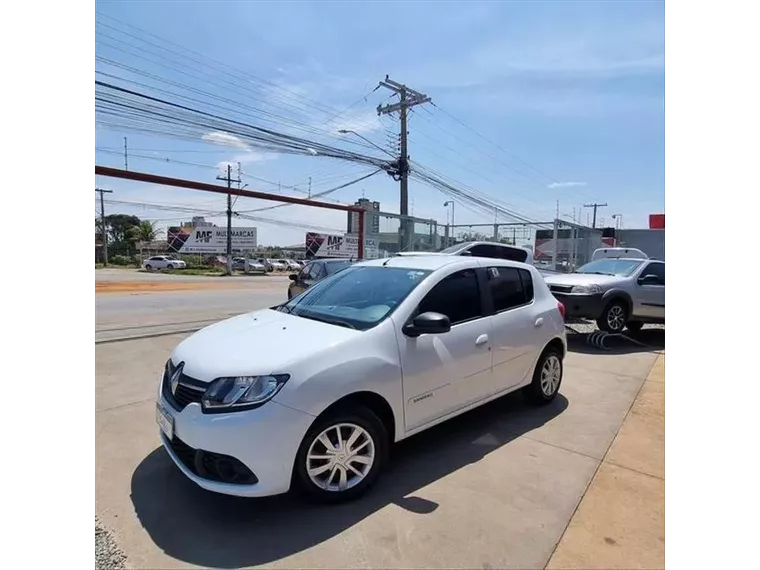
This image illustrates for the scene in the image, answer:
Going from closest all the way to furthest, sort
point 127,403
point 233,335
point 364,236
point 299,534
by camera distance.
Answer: point 299,534, point 233,335, point 127,403, point 364,236

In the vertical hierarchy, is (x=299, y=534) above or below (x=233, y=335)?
below

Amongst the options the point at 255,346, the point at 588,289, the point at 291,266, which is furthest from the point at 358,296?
the point at 291,266

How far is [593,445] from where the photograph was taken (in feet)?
12.8

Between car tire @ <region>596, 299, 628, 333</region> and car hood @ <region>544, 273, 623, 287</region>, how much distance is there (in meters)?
0.41

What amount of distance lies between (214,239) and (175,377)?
46482mm

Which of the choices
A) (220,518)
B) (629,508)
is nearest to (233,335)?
(220,518)

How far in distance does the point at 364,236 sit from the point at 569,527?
11411mm

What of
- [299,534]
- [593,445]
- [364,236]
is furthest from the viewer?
[364,236]

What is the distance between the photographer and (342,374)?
9.19 ft

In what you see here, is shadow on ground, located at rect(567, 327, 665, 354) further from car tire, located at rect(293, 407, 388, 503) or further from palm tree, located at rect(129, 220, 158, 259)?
palm tree, located at rect(129, 220, 158, 259)

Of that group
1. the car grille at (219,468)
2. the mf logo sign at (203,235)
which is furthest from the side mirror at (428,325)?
the mf logo sign at (203,235)

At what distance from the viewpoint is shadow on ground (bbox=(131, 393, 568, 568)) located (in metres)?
2.45
